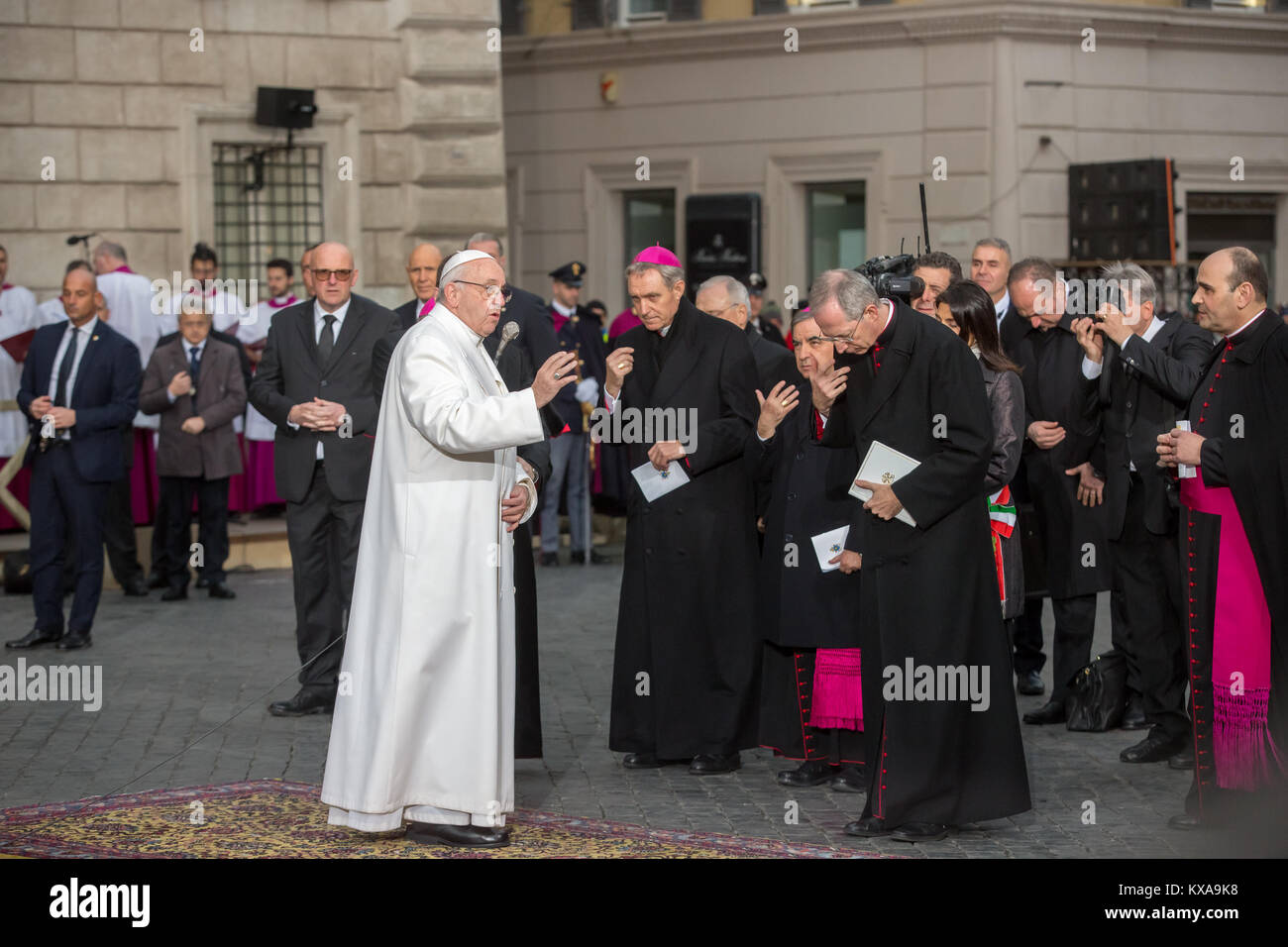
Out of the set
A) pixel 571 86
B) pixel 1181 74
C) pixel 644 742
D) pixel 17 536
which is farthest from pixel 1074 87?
pixel 644 742

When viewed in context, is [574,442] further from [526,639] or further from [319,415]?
[526,639]

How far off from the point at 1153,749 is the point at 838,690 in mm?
1579

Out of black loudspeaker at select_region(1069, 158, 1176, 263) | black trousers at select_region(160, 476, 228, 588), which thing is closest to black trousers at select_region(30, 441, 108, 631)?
black trousers at select_region(160, 476, 228, 588)

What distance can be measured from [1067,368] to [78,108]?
10.7m

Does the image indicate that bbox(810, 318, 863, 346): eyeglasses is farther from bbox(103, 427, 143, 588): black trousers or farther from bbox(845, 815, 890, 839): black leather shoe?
bbox(103, 427, 143, 588): black trousers

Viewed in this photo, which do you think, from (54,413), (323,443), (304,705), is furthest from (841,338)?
(54,413)

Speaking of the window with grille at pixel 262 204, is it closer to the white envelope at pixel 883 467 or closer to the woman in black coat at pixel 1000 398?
the woman in black coat at pixel 1000 398

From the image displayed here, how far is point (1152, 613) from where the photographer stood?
8.76 m

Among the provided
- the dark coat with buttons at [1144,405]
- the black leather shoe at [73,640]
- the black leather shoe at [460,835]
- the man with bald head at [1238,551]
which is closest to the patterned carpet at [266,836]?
the black leather shoe at [460,835]

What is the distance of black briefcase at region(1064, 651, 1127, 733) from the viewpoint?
9070 mm

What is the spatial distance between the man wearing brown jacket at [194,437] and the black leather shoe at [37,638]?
2038 millimetres

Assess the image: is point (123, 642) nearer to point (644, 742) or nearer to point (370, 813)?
point (644, 742)

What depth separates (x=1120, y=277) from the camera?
8586mm

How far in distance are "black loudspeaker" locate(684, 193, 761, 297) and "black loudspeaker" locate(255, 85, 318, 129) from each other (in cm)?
676
